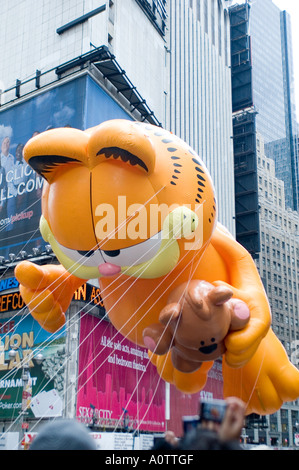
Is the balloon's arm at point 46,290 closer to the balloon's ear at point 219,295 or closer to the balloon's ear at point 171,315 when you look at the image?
the balloon's ear at point 171,315

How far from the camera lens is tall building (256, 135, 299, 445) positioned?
6128cm

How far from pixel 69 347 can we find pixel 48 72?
12484 millimetres

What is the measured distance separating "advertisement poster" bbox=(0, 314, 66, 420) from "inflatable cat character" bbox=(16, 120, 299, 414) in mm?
13402

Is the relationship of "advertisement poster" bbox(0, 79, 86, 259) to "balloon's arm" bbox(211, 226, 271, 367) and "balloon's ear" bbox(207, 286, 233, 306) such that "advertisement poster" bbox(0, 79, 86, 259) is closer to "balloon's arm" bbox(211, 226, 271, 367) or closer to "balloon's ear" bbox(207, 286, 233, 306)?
"balloon's arm" bbox(211, 226, 271, 367)

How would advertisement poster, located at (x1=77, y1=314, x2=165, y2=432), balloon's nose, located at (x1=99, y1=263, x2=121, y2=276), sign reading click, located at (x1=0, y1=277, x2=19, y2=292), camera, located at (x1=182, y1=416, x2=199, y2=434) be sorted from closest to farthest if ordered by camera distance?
camera, located at (x1=182, y1=416, x2=199, y2=434) < balloon's nose, located at (x1=99, y1=263, x2=121, y2=276) < advertisement poster, located at (x1=77, y1=314, x2=165, y2=432) < sign reading click, located at (x1=0, y1=277, x2=19, y2=292)

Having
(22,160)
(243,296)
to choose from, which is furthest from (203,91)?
(243,296)

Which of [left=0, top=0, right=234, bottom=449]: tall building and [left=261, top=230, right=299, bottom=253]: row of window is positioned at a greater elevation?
[left=261, top=230, right=299, bottom=253]: row of window

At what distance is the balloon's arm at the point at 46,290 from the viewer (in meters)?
6.82

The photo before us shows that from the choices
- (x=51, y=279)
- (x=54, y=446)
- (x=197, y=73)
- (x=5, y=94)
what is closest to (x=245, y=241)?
(x=197, y=73)

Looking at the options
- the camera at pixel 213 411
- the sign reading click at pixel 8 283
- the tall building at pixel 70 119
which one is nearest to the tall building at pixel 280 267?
the tall building at pixel 70 119

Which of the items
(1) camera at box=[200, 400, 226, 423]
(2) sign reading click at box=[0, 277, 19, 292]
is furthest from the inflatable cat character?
(2) sign reading click at box=[0, 277, 19, 292]

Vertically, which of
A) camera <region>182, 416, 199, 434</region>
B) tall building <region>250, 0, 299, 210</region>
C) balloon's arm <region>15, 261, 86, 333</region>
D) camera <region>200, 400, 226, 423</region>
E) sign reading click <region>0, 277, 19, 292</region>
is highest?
tall building <region>250, 0, 299, 210</region>

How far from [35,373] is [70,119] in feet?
33.5

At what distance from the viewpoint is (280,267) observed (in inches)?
2729
